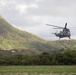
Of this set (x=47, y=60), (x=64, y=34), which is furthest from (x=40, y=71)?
(x=47, y=60)

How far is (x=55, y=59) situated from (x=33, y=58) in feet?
30.1

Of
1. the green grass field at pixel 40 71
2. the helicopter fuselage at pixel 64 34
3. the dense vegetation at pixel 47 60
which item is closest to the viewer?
the green grass field at pixel 40 71

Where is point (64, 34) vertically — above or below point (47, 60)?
above

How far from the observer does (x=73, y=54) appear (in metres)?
121

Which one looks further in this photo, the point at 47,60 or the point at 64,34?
the point at 47,60

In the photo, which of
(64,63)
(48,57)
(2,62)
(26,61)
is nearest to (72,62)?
(64,63)

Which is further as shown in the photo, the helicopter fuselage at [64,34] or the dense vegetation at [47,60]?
the dense vegetation at [47,60]

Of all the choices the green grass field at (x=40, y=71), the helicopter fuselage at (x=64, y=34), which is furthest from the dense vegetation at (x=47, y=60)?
the green grass field at (x=40, y=71)

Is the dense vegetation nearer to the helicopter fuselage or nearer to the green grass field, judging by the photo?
the helicopter fuselage

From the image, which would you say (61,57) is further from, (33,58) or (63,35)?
(63,35)

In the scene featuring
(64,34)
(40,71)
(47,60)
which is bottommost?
(40,71)

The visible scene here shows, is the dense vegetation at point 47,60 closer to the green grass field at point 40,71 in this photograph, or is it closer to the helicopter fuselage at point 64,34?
the helicopter fuselage at point 64,34

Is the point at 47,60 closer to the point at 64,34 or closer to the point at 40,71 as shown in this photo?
the point at 64,34

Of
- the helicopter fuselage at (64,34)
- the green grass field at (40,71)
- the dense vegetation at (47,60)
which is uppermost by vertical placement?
the helicopter fuselage at (64,34)
